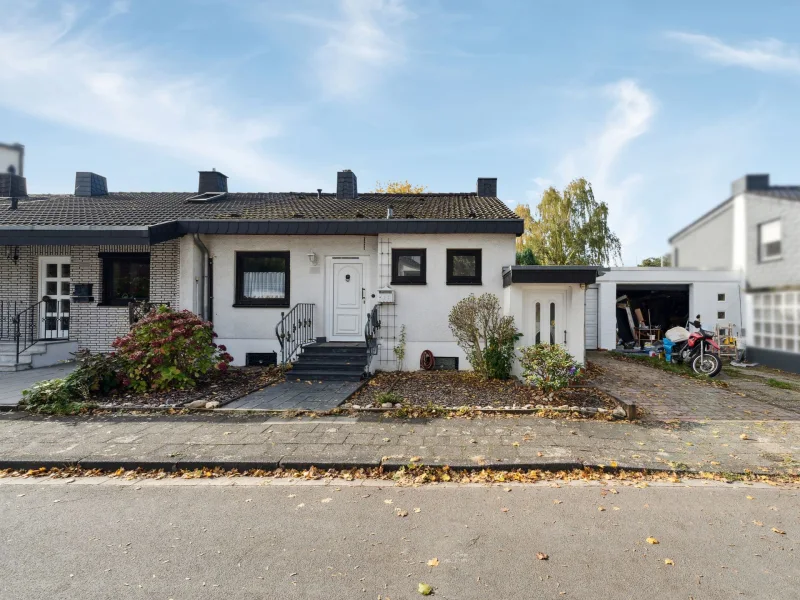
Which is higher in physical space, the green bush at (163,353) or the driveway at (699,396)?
the green bush at (163,353)

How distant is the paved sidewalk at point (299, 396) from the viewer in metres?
7.00

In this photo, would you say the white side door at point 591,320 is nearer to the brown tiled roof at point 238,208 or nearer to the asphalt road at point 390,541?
the brown tiled roof at point 238,208

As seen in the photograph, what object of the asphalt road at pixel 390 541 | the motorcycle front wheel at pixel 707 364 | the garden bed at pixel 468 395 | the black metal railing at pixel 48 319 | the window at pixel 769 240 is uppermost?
the window at pixel 769 240

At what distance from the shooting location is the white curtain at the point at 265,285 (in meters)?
11.5

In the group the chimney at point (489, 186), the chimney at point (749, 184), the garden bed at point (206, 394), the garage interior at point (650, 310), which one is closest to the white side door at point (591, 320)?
the garage interior at point (650, 310)

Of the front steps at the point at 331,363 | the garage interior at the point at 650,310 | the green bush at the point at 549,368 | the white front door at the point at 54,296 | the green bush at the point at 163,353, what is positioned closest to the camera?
the green bush at the point at 549,368

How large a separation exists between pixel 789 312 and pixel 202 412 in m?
6.91

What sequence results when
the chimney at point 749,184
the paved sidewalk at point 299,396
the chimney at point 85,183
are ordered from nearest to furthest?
the chimney at point 749,184, the paved sidewalk at point 299,396, the chimney at point 85,183

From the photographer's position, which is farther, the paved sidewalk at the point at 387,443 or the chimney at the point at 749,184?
the paved sidewalk at the point at 387,443

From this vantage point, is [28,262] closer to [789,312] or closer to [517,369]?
[517,369]

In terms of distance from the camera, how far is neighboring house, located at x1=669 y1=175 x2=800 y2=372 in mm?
2527

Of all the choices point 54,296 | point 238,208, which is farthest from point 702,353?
point 54,296

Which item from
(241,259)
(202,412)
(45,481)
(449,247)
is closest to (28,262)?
(241,259)

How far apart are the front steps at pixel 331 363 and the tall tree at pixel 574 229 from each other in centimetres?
2004
